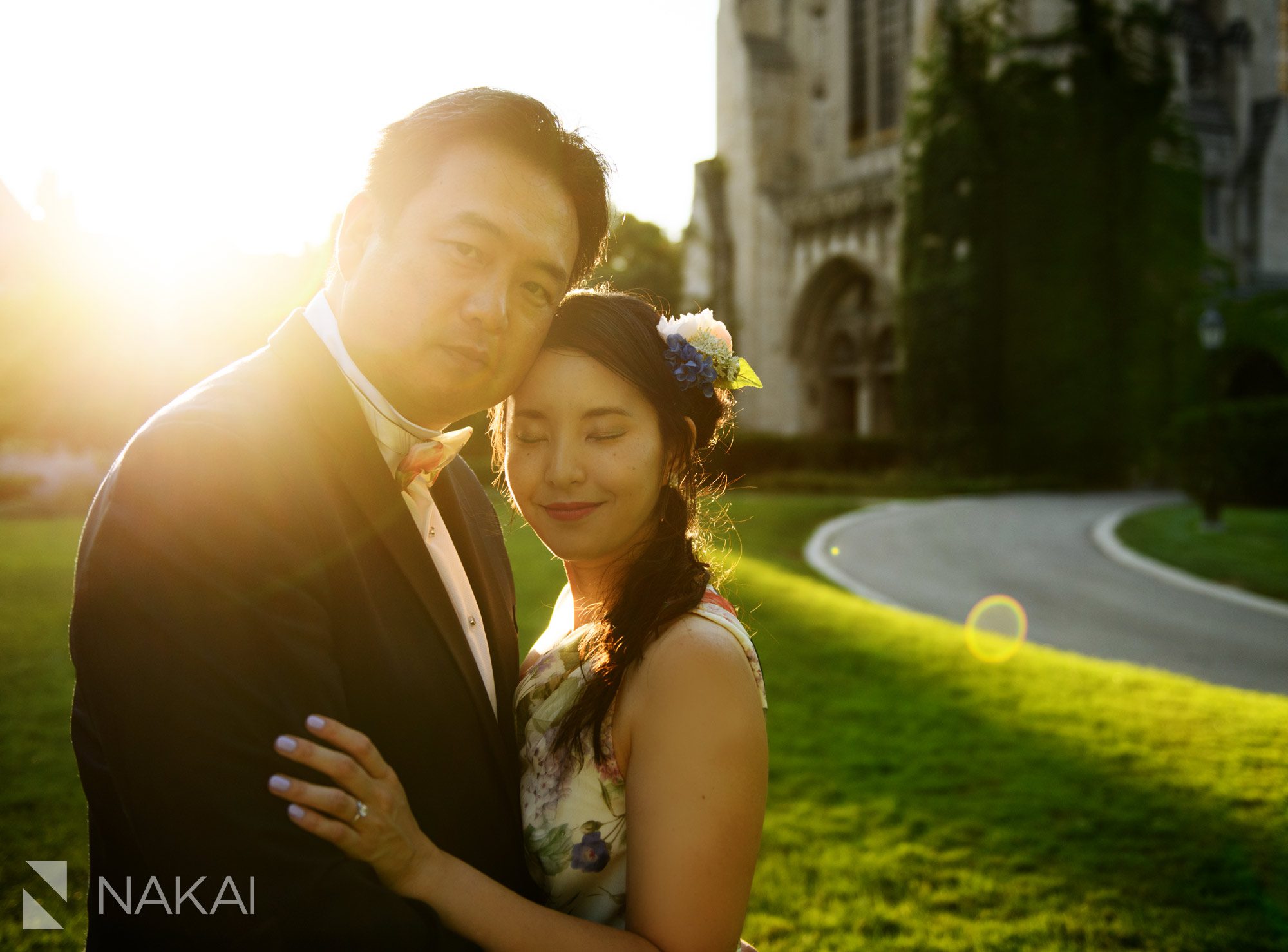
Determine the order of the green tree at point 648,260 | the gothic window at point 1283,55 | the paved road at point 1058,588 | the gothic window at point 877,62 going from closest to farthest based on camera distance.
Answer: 1. the paved road at point 1058,588
2. the gothic window at point 877,62
3. the green tree at point 648,260
4. the gothic window at point 1283,55

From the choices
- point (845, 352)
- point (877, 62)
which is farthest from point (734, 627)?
point (877, 62)

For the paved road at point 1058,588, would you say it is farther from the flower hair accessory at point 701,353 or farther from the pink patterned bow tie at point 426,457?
the pink patterned bow tie at point 426,457

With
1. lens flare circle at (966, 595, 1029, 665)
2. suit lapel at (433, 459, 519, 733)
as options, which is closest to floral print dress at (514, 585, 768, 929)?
suit lapel at (433, 459, 519, 733)

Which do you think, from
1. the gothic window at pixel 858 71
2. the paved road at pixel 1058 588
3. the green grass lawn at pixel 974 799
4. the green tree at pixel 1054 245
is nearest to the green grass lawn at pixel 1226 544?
the paved road at pixel 1058 588

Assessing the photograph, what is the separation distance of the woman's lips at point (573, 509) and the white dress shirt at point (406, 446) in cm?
30

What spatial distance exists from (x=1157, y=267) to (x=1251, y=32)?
14748 mm

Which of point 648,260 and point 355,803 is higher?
point 648,260

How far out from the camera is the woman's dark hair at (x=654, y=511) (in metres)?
2.21

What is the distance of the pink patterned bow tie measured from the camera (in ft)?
7.13

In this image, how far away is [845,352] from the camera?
3588cm

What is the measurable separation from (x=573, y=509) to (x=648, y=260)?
132 ft

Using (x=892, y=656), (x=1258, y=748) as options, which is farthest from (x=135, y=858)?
(x=892, y=656)

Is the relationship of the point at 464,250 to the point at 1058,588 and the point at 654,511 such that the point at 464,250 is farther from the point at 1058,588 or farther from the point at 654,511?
the point at 1058,588

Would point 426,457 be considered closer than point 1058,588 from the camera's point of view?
Yes
